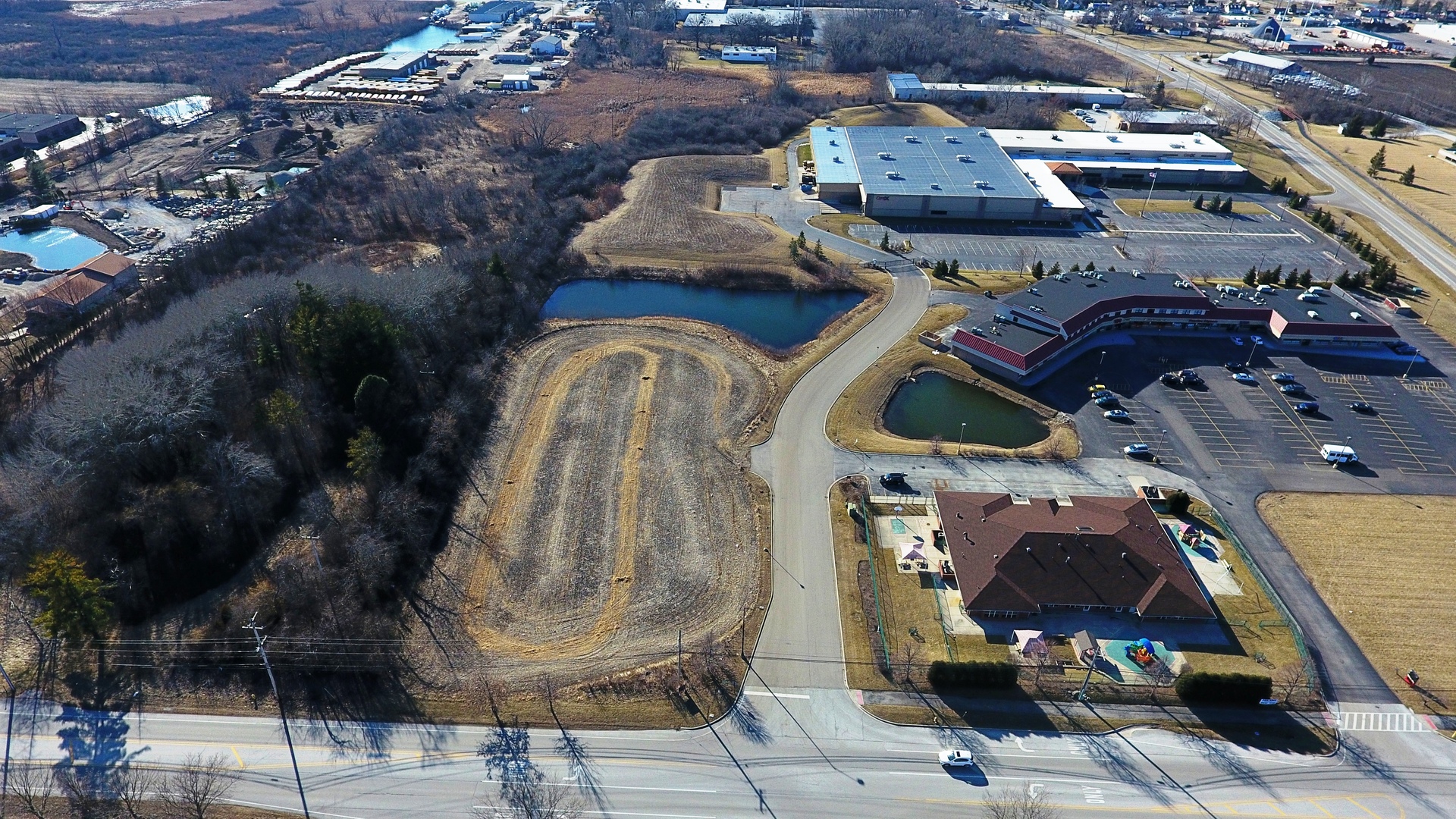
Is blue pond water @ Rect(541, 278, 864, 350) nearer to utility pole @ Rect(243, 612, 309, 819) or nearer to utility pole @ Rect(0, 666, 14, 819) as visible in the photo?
utility pole @ Rect(243, 612, 309, 819)

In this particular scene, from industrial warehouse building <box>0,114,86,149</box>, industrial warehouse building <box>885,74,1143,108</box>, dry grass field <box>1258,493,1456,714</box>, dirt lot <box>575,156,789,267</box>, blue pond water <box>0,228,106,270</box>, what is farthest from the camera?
industrial warehouse building <box>885,74,1143,108</box>

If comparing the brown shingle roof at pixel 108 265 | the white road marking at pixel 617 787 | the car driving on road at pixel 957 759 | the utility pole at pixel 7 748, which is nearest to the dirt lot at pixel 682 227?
the brown shingle roof at pixel 108 265

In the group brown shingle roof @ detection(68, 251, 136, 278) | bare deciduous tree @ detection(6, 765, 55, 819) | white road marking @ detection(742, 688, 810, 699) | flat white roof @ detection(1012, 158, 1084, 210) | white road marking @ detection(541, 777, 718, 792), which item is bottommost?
bare deciduous tree @ detection(6, 765, 55, 819)

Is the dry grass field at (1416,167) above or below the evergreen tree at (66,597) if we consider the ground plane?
above

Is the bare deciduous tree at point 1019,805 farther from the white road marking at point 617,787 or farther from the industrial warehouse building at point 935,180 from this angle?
the industrial warehouse building at point 935,180

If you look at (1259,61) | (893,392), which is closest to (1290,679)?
(893,392)

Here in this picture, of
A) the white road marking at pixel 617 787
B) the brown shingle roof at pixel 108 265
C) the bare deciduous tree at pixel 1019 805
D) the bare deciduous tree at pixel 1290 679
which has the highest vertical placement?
the brown shingle roof at pixel 108 265

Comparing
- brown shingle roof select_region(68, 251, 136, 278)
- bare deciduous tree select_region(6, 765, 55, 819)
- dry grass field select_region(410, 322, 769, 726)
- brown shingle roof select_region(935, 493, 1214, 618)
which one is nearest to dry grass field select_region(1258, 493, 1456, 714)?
brown shingle roof select_region(935, 493, 1214, 618)
